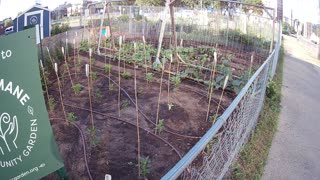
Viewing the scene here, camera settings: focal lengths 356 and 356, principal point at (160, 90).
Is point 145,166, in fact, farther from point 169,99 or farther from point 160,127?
point 169,99

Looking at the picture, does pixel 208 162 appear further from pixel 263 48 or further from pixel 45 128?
pixel 263 48

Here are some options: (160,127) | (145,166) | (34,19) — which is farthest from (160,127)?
(34,19)

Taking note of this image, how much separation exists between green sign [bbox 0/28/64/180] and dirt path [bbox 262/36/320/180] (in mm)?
2486

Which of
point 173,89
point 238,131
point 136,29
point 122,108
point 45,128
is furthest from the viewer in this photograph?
point 136,29

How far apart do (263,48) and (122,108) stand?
5186mm

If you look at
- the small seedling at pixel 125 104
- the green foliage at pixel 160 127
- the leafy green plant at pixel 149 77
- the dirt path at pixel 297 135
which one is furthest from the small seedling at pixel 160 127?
the leafy green plant at pixel 149 77

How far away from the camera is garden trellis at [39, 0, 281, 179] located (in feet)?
10.9

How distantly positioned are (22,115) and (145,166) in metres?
1.50

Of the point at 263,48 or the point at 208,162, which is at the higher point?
the point at 263,48

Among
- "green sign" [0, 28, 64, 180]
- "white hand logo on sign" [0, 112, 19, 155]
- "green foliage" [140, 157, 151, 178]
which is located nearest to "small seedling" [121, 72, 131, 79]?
"green foliage" [140, 157, 151, 178]

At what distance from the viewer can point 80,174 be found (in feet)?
11.3

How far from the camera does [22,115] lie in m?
2.26

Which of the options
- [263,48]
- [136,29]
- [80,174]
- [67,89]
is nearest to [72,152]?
[80,174]

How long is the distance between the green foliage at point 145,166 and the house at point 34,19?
2.45m
